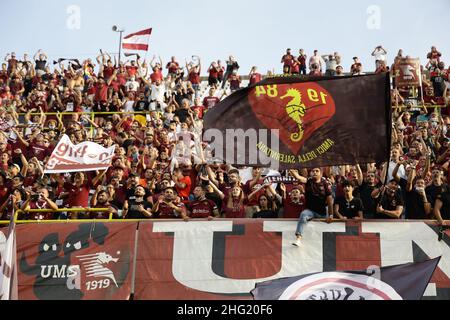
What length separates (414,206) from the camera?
13914mm

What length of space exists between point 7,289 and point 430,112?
12.5 m

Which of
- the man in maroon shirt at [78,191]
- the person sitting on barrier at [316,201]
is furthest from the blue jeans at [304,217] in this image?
the man in maroon shirt at [78,191]

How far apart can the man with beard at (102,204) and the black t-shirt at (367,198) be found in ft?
13.7

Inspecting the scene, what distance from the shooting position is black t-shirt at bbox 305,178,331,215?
534 inches

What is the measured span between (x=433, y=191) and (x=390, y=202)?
722 mm

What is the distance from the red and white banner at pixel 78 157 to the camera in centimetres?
1666

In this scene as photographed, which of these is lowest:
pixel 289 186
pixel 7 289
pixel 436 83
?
pixel 7 289

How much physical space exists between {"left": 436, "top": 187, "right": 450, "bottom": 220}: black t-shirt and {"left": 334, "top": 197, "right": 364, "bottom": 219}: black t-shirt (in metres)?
1.26

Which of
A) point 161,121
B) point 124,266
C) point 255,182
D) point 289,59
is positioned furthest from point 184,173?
point 289,59

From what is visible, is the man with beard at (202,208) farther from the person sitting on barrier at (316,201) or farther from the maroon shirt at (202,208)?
the person sitting on barrier at (316,201)

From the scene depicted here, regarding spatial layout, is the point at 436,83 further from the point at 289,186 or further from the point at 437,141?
the point at 289,186

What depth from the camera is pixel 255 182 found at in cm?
→ 1502

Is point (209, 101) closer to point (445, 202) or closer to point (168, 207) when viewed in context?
point (168, 207)

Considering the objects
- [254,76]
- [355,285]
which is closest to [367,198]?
[355,285]
